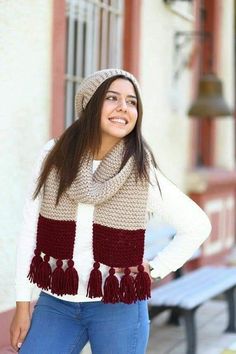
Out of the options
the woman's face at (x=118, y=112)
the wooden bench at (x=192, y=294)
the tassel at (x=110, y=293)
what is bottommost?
the wooden bench at (x=192, y=294)

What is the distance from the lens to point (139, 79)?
6.60 metres

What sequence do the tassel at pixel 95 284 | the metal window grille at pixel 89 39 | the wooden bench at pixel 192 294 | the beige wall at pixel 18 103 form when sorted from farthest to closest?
the metal window grille at pixel 89 39 < the wooden bench at pixel 192 294 < the beige wall at pixel 18 103 < the tassel at pixel 95 284

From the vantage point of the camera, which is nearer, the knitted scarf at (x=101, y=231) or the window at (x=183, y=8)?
the knitted scarf at (x=101, y=231)

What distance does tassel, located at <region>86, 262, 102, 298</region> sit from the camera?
10.0 feet

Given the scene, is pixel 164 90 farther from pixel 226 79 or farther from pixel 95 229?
pixel 95 229

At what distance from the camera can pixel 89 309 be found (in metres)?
3.12

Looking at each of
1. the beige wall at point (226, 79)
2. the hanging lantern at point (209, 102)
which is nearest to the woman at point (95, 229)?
the hanging lantern at point (209, 102)

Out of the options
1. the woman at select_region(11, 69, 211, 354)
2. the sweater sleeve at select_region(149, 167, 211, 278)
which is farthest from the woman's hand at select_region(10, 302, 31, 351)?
the sweater sleeve at select_region(149, 167, 211, 278)

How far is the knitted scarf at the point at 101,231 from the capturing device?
10.1 feet

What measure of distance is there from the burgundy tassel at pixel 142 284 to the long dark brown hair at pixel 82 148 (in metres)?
0.36

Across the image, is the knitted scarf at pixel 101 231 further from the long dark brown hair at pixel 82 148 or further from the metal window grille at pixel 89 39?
the metal window grille at pixel 89 39

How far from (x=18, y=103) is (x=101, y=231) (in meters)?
1.74

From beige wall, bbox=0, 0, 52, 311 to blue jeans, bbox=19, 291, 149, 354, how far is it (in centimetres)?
148

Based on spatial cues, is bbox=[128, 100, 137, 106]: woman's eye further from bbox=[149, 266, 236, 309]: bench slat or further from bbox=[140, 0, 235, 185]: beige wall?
bbox=[140, 0, 235, 185]: beige wall
